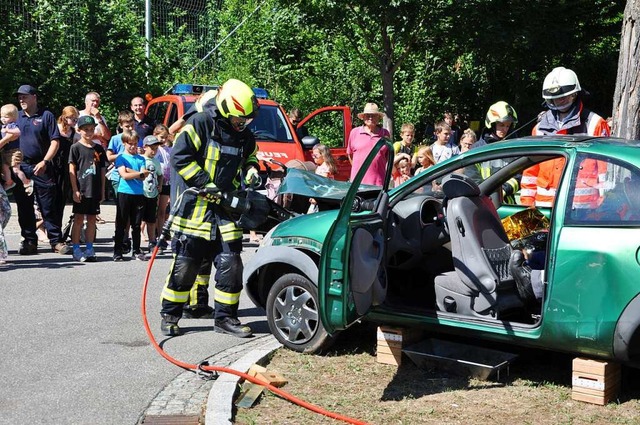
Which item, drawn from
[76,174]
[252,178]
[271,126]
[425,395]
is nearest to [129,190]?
[76,174]

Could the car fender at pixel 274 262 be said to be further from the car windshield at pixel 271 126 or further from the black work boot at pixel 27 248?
the car windshield at pixel 271 126

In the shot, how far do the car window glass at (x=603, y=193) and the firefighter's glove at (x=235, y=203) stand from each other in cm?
265

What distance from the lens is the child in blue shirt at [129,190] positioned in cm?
1088

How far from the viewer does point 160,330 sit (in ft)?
24.3

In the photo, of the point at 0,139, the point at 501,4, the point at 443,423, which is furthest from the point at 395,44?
the point at 443,423

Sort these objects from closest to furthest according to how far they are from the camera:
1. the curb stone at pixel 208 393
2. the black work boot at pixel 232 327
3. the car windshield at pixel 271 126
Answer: the curb stone at pixel 208 393
the black work boot at pixel 232 327
the car windshield at pixel 271 126

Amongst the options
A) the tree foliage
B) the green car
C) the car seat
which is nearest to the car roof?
the green car

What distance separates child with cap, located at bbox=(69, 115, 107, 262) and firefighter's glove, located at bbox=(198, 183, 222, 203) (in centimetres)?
448

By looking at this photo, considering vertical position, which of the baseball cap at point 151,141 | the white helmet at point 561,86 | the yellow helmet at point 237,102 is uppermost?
the white helmet at point 561,86

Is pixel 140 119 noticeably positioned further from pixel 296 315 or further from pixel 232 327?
pixel 296 315

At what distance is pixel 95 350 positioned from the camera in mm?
6727

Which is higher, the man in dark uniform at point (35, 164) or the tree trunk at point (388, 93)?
the tree trunk at point (388, 93)

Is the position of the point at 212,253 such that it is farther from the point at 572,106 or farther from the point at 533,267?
the point at 572,106

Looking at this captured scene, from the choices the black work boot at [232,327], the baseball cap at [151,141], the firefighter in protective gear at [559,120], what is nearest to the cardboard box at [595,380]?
the firefighter in protective gear at [559,120]
